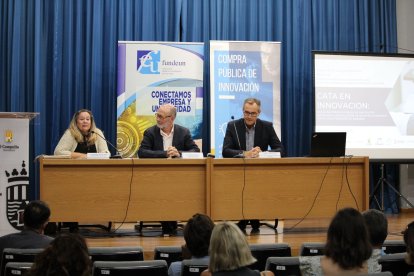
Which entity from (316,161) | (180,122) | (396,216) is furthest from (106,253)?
(396,216)

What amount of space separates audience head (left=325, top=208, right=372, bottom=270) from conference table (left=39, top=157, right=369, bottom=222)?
114 inches

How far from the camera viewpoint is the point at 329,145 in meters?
5.57

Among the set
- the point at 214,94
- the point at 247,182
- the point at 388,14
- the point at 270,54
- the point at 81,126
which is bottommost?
the point at 247,182

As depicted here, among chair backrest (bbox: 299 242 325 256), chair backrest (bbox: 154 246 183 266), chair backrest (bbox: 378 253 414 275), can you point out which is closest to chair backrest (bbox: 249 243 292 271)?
chair backrest (bbox: 299 242 325 256)

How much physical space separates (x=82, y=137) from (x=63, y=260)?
389cm

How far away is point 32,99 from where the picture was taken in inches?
298

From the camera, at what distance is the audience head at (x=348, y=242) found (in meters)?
2.43

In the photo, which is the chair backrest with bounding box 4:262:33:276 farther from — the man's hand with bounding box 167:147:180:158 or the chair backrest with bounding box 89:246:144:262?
the man's hand with bounding box 167:147:180:158

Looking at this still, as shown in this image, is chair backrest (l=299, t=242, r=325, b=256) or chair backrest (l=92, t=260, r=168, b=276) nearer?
chair backrest (l=92, t=260, r=168, b=276)

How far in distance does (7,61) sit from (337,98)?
4334 mm

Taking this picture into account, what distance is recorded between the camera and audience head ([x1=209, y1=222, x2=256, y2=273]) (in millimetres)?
2434

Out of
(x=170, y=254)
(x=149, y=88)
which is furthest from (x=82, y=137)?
(x=170, y=254)

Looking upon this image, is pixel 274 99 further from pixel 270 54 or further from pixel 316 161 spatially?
pixel 316 161

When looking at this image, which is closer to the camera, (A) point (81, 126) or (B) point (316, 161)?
(B) point (316, 161)
